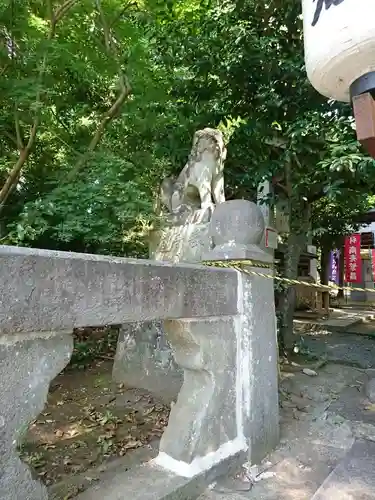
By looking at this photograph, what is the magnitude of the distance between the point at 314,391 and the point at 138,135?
482 cm

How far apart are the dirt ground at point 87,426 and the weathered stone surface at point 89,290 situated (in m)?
1.59

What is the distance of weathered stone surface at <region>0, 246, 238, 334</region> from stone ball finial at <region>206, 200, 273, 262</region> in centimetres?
40

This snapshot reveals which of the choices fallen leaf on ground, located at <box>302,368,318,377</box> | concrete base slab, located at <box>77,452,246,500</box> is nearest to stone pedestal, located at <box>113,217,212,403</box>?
concrete base slab, located at <box>77,452,246,500</box>

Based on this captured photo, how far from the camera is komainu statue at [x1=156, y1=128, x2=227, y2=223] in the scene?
4.55 metres

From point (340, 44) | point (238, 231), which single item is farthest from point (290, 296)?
point (340, 44)

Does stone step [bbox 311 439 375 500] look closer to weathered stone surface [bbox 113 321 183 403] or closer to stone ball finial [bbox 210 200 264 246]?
stone ball finial [bbox 210 200 264 246]

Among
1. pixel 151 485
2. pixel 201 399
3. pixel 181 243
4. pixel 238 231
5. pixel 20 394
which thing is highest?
pixel 181 243

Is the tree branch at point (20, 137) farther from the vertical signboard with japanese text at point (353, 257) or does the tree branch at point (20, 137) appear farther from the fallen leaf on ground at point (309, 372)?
the vertical signboard with japanese text at point (353, 257)

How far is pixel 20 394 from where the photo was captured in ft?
5.22

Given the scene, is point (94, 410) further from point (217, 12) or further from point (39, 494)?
point (217, 12)

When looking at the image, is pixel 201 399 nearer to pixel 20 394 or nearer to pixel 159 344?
pixel 20 394

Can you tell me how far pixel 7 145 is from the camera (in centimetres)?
661

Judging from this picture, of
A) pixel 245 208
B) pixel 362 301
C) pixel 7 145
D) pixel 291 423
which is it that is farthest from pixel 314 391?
pixel 362 301

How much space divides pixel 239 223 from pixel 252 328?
0.76m
